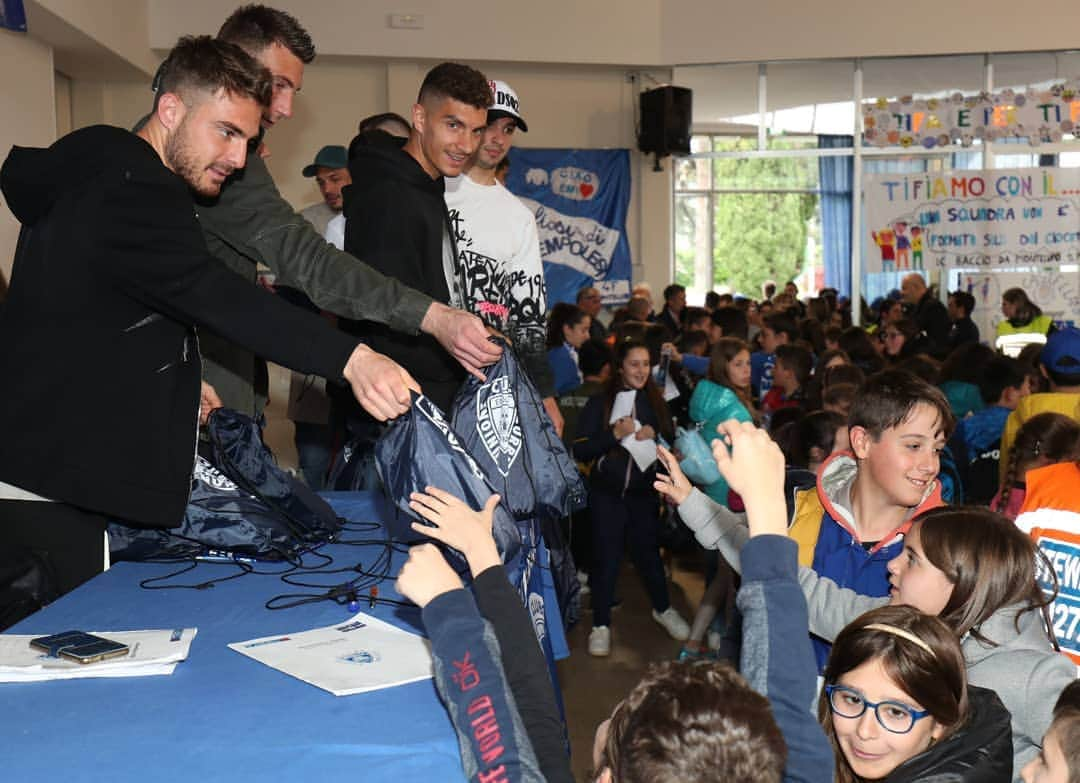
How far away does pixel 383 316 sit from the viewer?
2617 millimetres

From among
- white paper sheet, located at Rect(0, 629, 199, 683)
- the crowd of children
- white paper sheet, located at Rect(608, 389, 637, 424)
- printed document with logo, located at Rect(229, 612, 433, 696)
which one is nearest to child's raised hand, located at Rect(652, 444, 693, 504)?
the crowd of children

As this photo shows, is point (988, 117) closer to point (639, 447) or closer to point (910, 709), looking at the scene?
point (639, 447)

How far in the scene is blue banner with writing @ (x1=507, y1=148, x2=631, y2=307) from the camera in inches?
444

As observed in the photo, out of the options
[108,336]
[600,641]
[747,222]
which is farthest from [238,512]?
[747,222]

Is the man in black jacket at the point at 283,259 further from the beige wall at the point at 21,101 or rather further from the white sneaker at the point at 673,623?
the beige wall at the point at 21,101

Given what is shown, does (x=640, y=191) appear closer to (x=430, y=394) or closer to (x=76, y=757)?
(x=430, y=394)

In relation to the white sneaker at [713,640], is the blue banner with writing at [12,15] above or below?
above

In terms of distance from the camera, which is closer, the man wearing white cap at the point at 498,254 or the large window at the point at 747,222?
the man wearing white cap at the point at 498,254

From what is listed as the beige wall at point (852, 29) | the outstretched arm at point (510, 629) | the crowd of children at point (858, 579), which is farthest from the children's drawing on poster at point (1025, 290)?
the outstretched arm at point (510, 629)

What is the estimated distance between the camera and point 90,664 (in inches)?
71.0

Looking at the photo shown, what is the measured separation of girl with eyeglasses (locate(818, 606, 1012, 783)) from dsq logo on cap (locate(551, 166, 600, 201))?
379 inches

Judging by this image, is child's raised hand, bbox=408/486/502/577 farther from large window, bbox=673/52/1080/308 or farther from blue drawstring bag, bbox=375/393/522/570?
large window, bbox=673/52/1080/308

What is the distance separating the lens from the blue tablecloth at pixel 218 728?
57.9 inches

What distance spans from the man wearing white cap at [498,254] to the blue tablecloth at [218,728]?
162cm
